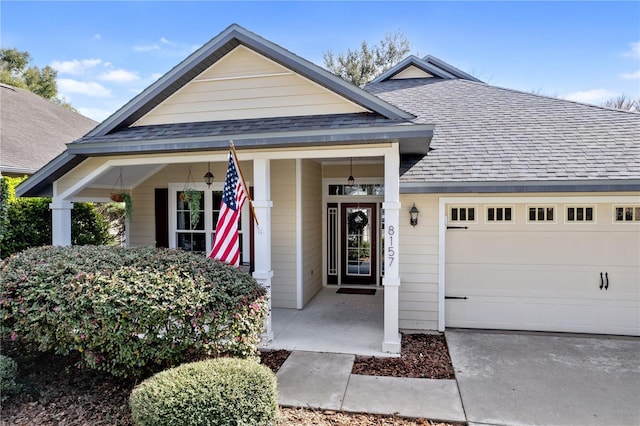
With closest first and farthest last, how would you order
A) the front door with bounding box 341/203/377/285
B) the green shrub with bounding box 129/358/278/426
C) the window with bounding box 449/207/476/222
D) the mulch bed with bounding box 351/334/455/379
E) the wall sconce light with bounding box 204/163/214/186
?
the green shrub with bounding box 129/358/278/426
the mulch bed with bounding box 351/334/455/379
the window with bounding box 449/207/476/222
the wall sconce light with bounding box 204/163/214/186
the front door with bounding box 341/203/377/285

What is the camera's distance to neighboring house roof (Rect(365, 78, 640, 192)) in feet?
20.0

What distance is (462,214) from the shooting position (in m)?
6.77

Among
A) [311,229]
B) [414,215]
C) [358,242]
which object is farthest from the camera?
[358,242]

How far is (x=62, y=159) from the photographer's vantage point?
21.3 feet

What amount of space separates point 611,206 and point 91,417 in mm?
7878

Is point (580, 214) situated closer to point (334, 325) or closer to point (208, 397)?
point (334, 325)

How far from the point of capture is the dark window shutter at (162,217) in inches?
347

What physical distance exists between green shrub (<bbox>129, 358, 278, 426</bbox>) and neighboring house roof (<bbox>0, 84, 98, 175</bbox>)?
31.1ft

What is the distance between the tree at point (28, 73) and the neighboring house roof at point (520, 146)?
2491cm

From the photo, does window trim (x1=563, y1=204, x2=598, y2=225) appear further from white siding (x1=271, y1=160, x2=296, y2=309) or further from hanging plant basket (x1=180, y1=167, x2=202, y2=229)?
hanging plant basket (x1=180, y1=167, x2=202, y2=229)

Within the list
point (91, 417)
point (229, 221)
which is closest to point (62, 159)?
point (229, 221)

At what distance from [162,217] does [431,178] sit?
6012 mm

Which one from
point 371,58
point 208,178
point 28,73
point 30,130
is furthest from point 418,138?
point 28,73

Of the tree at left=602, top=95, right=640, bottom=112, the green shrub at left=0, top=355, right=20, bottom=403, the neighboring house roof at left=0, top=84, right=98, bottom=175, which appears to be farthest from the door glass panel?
the tree at left=602, top=95, right=640, bottom=112
